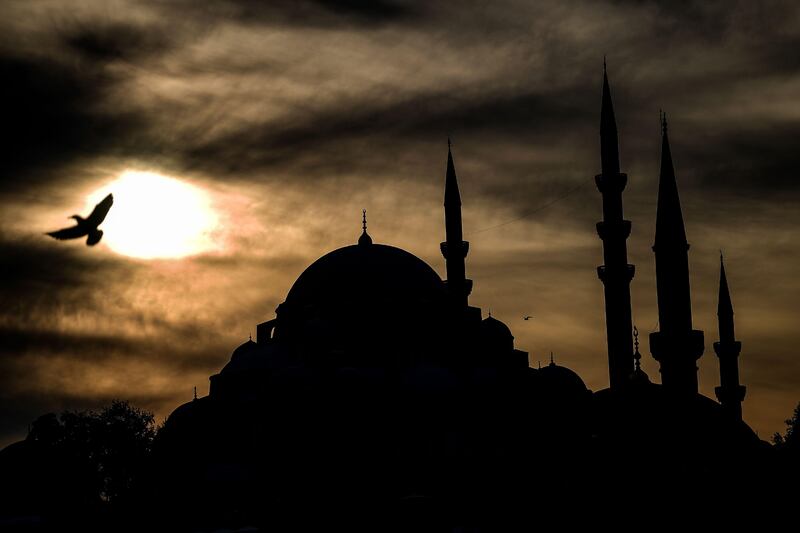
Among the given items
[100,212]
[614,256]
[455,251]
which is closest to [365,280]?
[455,251]

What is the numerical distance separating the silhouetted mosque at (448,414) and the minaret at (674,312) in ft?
0.12

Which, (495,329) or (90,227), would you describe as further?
(495,329)

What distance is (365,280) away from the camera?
36.4 metres

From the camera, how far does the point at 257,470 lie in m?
31.1

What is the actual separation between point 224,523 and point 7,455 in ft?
24.0

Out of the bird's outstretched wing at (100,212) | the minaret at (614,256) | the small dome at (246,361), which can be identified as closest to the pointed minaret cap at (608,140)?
the minaret at (614,256)

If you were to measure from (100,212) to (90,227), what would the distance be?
47 centimetres

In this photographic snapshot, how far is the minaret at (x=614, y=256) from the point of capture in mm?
31344

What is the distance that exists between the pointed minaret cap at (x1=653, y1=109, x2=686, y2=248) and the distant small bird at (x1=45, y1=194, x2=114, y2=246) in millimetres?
18961

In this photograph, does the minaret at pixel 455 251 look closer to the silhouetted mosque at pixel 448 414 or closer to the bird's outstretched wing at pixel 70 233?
the silhouetted mosque at pixel 448 414

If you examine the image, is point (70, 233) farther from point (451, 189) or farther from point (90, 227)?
point (451, 189)

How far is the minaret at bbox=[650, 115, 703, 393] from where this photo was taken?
30594 mm

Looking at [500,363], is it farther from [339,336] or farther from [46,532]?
[46,532]

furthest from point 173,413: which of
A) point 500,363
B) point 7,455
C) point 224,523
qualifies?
point 500,363
